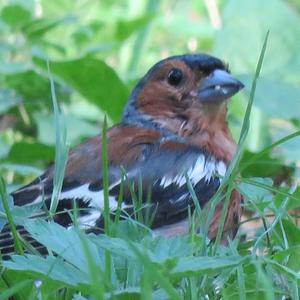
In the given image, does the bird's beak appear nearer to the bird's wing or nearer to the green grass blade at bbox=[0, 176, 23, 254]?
the bird's wing

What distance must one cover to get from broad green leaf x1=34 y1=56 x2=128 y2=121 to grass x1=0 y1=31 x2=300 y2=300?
A: 194 centimetres

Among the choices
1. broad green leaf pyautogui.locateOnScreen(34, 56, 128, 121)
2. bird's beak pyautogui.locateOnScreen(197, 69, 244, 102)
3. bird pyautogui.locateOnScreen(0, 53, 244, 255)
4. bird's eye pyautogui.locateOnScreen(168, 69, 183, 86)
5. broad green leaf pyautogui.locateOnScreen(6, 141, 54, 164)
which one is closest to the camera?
bird pyautogui.locateOnScreen(0, 53, 244, 255)

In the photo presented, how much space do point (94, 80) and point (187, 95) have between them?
2.73 ft

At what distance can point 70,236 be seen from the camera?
1.83m

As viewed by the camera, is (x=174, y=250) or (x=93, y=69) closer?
(x=174, y=250)

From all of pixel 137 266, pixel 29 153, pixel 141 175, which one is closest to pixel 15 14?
pixel 29 153

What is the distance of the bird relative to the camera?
2.73 m

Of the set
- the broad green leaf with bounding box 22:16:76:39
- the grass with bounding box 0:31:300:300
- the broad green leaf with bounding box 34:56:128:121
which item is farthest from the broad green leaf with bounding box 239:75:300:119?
the grass with bounding box 0:31:300:300

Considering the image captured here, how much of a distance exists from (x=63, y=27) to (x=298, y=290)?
139 inches

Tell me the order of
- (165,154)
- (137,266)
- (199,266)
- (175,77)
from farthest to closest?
(175,77) < (165,154) < (137,266) < (199,266)

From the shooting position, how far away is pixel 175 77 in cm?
330

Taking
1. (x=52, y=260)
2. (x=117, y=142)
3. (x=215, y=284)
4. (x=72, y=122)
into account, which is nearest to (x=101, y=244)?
(x=52, y=260)

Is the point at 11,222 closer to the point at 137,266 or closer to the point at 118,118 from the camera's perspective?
the point at 137,266

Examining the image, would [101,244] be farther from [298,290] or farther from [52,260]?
[298,290]
